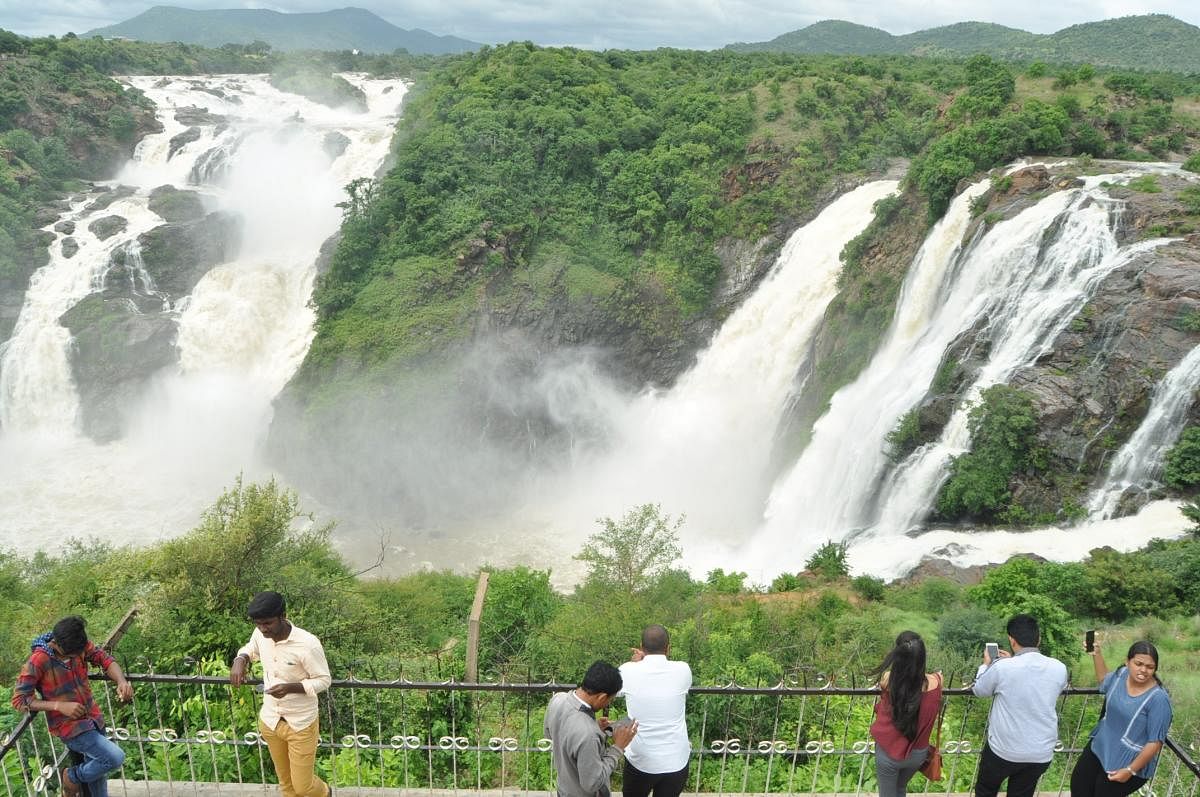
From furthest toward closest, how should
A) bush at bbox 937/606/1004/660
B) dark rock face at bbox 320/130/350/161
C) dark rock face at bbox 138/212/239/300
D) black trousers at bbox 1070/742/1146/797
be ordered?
dark rock face at bbox 320/130/350/161
dark rock face at bbox 138/212/239/300
bush at bbox 937/606/1004/660
black trousers at bbox 1070/742/1146/797

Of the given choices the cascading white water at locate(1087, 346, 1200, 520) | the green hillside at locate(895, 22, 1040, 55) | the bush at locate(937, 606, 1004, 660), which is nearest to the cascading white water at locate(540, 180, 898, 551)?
the cascading white water at locate(1087, 346, 1200, 520)

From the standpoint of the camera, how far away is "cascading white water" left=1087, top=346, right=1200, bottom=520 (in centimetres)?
1505

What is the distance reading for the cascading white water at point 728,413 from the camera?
26.0 metres

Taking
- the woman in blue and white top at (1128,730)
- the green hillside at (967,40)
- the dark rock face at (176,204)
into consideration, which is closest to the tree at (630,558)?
the woman in blue and white top at (1128,730)

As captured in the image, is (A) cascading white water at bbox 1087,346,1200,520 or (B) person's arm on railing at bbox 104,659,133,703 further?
(A) cascading white water at bbox 1087,346,1200,520

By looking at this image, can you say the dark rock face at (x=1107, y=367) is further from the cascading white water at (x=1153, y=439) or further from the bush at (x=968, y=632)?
the bush at (x=968, y=632)

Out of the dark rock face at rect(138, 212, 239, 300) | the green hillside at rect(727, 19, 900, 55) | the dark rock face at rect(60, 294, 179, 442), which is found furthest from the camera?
the green hillside at rect(727, 19, 900, 55)

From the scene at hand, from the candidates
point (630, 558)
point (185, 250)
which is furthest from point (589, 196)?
point (630, 558)

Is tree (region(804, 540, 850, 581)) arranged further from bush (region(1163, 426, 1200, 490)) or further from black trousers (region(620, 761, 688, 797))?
black trousers (region(620, 761, 688, 797))

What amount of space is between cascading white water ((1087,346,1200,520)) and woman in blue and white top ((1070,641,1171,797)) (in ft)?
37.4

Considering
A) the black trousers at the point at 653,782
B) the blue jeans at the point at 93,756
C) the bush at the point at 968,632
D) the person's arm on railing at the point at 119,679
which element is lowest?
the bush at the point at 968,632

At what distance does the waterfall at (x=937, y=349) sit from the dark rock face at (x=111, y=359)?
23.9 meters

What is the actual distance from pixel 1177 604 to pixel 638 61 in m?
42.8

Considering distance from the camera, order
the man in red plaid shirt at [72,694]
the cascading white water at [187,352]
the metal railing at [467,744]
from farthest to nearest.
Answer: the cascading white water at [187,352], the metal railing at [467,744], the man in red plaid shirt at [72,694]
